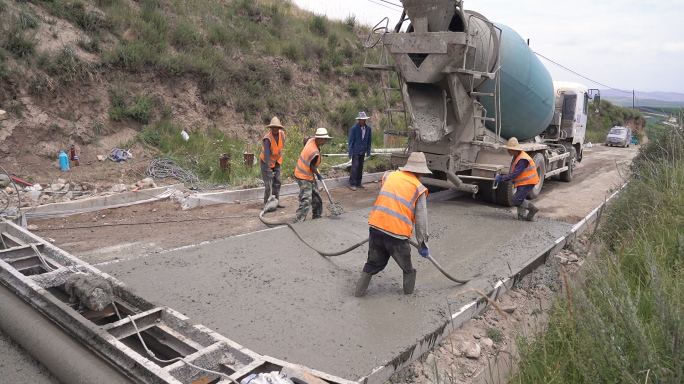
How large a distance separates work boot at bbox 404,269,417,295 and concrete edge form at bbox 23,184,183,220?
5491 mm

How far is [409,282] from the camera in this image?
173 inches

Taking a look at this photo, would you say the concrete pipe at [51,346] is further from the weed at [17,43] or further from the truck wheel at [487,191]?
the weed at [17,43]

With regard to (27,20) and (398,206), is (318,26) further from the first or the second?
(398,206)

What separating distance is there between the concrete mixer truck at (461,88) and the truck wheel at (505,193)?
0.7 inches

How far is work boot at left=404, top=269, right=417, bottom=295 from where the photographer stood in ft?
14.3

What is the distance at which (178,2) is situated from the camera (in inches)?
537

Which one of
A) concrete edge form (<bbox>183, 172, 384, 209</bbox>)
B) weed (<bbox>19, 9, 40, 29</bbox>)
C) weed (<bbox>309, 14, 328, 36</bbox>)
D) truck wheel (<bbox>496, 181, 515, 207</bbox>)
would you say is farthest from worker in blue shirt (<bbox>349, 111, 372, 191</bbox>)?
weed (<bbox>309, 14, 328, 36</bbox>)

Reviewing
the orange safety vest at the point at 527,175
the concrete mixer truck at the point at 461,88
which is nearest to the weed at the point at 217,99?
the concrete mixer truck at the point at 461,88

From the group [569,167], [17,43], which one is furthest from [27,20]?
[569,167]

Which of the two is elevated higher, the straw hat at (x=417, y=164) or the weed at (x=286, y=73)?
the weed at (x=286, y=73)

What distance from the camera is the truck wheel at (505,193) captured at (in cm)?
859

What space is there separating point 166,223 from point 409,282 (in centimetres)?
438

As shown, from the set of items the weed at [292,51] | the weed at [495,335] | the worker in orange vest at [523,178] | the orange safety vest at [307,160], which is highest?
the weed at [292,51]

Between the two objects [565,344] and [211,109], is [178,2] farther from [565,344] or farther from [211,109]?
[565,344]
